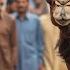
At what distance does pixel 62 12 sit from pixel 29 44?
14.5ft

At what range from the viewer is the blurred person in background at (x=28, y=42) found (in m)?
6.92

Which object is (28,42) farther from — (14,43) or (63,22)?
(63,22)

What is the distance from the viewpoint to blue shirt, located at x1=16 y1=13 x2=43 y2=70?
6.93m

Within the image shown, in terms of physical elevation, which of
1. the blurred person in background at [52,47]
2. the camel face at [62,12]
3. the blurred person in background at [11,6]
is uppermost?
the camel face at [62,12]

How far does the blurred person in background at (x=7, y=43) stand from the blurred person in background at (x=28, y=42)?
32 cm

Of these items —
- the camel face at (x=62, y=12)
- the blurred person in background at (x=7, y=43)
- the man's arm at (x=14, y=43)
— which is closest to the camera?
the camel face at (x=62, y=12)

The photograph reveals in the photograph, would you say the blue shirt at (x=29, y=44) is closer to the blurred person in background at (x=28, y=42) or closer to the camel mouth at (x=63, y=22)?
the blurred person in background at (x=28, y=42)

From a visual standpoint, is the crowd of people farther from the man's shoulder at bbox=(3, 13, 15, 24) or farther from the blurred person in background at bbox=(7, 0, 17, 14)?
the blurred person in background at bbox=(7, 0, 17, 14)

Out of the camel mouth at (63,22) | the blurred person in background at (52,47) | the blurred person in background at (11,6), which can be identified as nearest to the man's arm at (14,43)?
the blurred person in background at (52,47)

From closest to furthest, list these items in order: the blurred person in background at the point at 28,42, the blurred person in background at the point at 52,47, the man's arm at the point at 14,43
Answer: the blurred person in background at the point at 52,47 < the man's arm at the point at 14,43 < the blurred person in background at the point at 28,42

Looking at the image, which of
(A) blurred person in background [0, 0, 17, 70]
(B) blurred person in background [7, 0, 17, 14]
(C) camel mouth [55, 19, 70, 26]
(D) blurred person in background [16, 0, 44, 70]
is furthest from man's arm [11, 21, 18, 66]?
(C) camel mouth [55, 19, 70, 26]

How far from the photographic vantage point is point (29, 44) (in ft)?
23.1

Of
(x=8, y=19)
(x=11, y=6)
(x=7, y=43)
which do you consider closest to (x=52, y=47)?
(x=7, y=43)

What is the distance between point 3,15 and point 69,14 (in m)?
3.97
